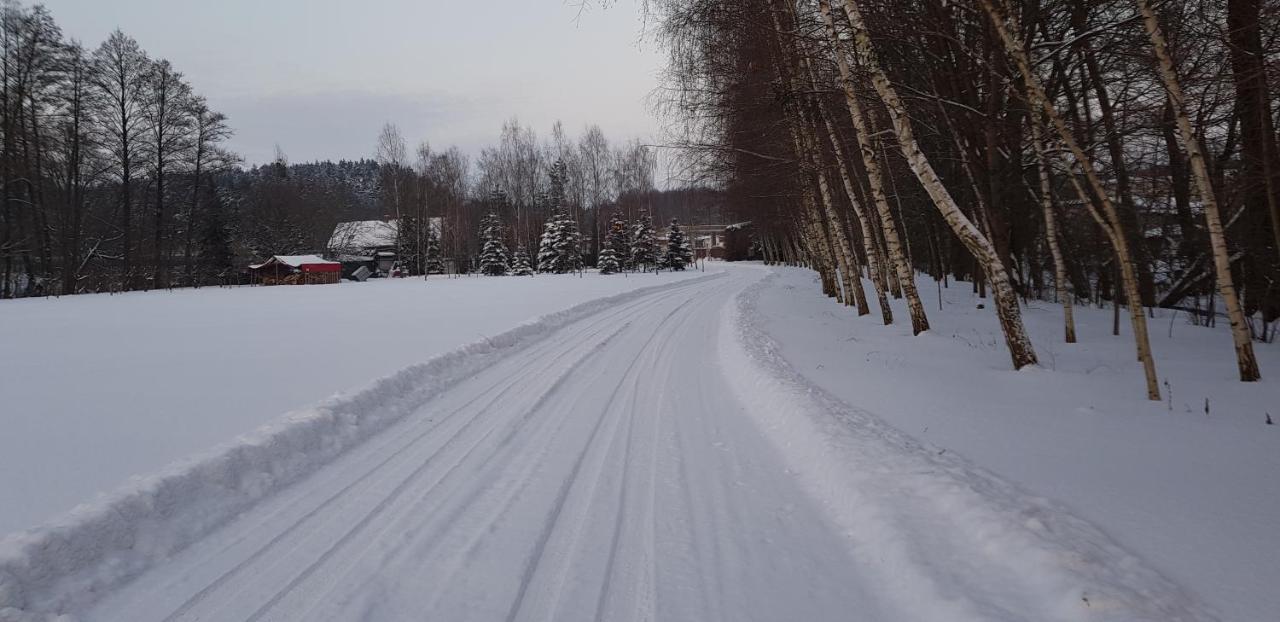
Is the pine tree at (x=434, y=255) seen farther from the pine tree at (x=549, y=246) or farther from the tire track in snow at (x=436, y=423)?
the tire track in snow at (x=436, y=423)

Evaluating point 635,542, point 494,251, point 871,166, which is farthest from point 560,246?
point 635,542

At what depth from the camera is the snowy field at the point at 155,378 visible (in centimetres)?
420

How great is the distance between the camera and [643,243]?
197 feet

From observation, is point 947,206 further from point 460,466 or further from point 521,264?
point 521,264

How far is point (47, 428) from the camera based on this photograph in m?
5.18

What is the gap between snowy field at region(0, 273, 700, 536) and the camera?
4.20 m

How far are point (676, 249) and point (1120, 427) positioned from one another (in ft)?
200

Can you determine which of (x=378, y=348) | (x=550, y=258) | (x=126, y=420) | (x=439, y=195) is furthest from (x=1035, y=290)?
(x=439, y=195)

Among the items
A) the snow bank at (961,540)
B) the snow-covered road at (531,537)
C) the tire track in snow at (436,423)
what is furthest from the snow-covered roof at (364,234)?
the snow bank at (961,540)

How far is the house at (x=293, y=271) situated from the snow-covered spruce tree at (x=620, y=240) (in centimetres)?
2581

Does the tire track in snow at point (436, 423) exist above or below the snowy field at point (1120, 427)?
below

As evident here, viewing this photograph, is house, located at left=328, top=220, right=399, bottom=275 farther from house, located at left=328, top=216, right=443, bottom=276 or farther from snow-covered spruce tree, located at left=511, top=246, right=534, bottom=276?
snow-covered spruce tree, located at left=511, top=246, right=534, bottom=276

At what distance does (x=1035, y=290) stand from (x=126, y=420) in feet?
80.9

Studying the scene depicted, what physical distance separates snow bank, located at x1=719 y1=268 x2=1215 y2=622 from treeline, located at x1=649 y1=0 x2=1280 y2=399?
3778mm
